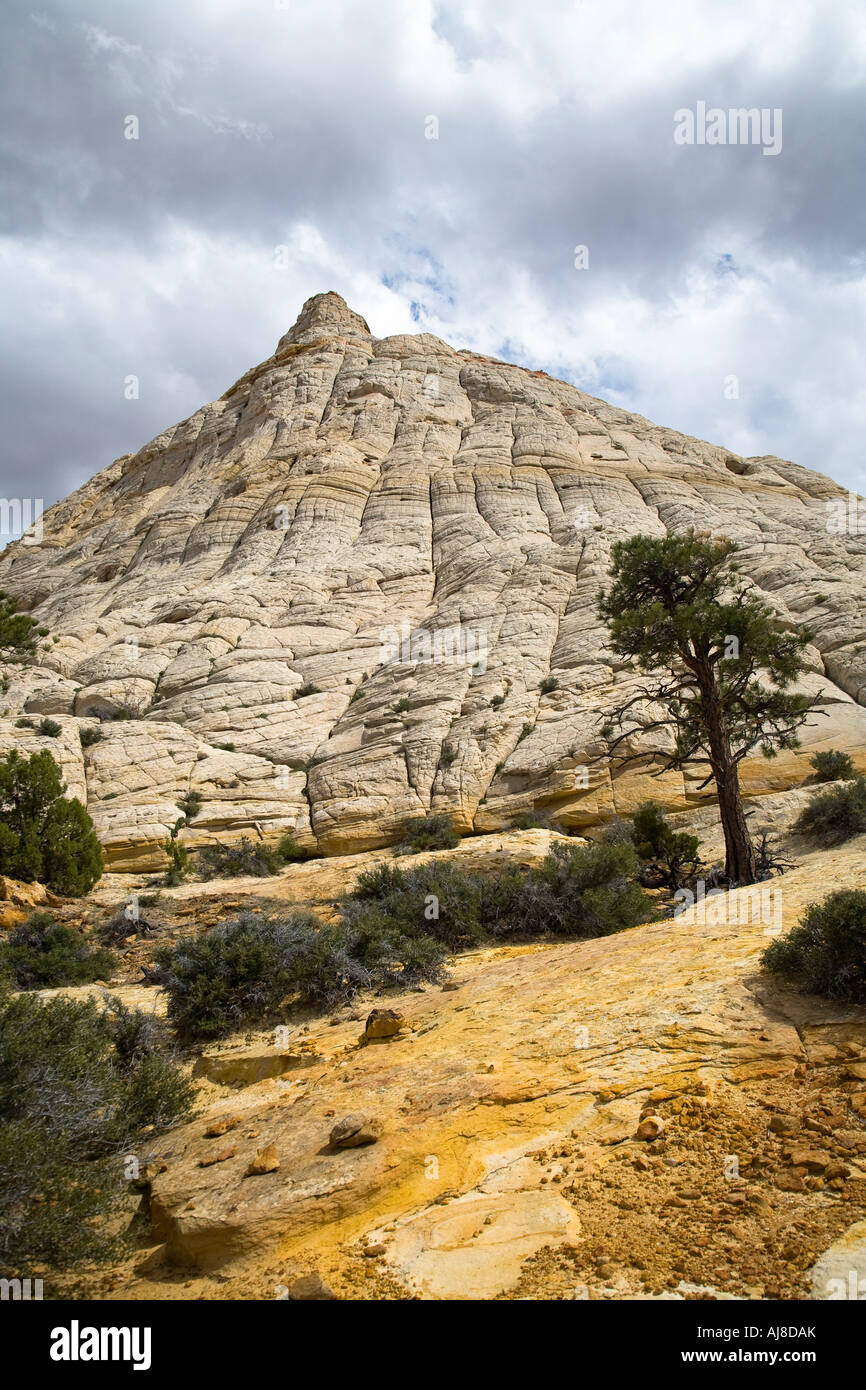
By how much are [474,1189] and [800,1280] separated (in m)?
1.80

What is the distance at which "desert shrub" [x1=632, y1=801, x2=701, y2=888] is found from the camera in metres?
15.0

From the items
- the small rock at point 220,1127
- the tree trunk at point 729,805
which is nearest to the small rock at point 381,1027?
the small rock at point 220,1127

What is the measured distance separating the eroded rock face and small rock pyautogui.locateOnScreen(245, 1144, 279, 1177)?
1630cm

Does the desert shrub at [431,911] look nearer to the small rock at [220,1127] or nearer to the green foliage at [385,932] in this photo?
the green foliage at [385,932]

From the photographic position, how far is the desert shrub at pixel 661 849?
15.0m

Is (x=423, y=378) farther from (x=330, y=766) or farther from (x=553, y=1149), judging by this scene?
(x=553, y=1149)

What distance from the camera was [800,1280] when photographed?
2.79 m

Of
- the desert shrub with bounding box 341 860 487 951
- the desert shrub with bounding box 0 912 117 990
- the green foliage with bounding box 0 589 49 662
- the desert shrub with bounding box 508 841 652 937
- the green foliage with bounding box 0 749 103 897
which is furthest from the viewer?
the green foliage with bounding box 0 589 49 662

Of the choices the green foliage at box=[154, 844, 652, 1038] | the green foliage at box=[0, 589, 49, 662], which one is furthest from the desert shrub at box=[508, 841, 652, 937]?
the green foliage at box=[0, 589, 49, 662]

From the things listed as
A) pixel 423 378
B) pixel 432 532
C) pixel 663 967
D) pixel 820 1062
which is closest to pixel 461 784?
pixel 663 967

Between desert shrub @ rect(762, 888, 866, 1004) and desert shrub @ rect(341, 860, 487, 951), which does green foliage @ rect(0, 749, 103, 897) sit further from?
desert shrub @ rect(762, 888, 866, 1004)

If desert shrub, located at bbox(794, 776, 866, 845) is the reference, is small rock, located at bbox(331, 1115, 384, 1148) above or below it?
below

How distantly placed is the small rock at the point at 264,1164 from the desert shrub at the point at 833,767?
18813mm
